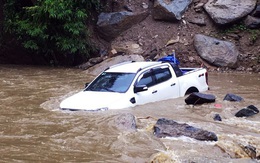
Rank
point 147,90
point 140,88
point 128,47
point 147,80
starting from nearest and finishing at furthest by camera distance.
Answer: point 140,88, point 147,90, point 147,80, point 128,47

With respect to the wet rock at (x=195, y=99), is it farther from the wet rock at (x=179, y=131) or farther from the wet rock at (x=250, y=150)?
the wet rock at (x=250, y=150)

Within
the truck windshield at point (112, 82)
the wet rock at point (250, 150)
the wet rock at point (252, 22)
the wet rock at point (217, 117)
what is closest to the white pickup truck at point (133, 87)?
the truck windshield at point (112, 82)

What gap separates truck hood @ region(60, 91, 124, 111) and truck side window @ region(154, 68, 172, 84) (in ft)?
4.79

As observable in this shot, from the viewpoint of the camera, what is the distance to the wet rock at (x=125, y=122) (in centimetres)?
742

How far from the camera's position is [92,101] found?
8.91 m

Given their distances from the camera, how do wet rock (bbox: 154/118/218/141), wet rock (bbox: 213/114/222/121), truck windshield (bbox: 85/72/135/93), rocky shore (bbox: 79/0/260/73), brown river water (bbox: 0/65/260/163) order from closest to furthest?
brown river water (bbox: 0/65/260/163) → wet rock (bbox: 154/118/218/141) → wet rock (bbox: 213/114/222/121) → truck windshield (bbox: 85/72/135/93) → rocky shore (bbox: 79/0/260/73)

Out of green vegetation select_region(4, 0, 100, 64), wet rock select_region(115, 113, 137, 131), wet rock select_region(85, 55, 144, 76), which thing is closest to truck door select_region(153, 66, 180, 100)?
wet rock select_region(115, 113, 137, 131)

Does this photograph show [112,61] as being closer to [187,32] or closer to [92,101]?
[187,32]

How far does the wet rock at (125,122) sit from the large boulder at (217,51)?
10444 millimetres

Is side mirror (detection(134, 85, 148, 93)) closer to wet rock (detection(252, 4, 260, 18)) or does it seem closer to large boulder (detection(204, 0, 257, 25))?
large boulder (detection(204, 0, 257, 25))

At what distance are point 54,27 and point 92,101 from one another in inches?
411

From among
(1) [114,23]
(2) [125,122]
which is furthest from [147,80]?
(1) [114,23]

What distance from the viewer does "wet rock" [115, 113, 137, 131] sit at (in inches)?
292

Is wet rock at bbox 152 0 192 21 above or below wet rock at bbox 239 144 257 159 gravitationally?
above
